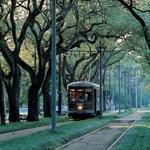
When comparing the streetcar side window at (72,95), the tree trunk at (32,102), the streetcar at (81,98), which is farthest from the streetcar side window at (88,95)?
the tree trunk at (32,102)

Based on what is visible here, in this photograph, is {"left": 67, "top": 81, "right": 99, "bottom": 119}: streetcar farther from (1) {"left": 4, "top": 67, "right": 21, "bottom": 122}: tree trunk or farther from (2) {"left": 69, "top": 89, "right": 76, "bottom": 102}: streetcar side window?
(1) {"left": 4, "top": 67, "right": 21, "bottom": 122}: tree trunk

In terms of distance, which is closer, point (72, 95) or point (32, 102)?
point (32, 102)

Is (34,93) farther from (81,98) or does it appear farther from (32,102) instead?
(81,98)

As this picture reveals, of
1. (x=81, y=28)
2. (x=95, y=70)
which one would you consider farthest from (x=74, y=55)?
(x=81, y=28)

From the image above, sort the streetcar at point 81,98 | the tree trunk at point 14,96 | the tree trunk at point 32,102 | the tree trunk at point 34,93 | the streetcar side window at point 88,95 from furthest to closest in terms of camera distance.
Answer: the streetcar side window at point 88,95
the streetcar at point 81,98
the tree trunk at point 32,102
the tree trunk at point 34,93
the tree trunk at point 14,96

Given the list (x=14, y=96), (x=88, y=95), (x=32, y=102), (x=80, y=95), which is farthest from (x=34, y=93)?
(x=88, y=95)

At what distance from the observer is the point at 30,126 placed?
35.5m

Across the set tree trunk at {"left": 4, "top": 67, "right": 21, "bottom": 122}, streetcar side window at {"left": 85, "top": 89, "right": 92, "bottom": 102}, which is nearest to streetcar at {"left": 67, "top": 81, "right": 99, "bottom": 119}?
streetcar side window at {"left": 85, "top": 89, "right": 92, "bottom": 102}

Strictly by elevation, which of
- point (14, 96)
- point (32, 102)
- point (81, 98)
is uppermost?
point (81, 98)

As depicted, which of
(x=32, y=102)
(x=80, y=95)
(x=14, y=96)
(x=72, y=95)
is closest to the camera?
(x=14, y=96)

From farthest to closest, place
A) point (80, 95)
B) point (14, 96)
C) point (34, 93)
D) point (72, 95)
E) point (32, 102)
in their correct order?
point (72, 95) → point (80, 95) → point (32, 102) → point (34, 93) → point (14, 96)

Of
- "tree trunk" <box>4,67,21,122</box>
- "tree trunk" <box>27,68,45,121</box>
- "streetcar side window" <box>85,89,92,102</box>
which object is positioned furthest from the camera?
"streetcar side window" <box>85,89,92,102</box>

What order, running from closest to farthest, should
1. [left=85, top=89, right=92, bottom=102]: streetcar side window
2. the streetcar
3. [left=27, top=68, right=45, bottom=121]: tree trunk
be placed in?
[left=27, top=68, right=45, bottom=121]: tree trunk < the streetcar < [left=85, top=89, right=92, bottom=102]: streetcar side window

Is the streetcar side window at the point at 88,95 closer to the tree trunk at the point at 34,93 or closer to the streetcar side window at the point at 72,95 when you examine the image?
the streetcar side window at the point at 72,95
